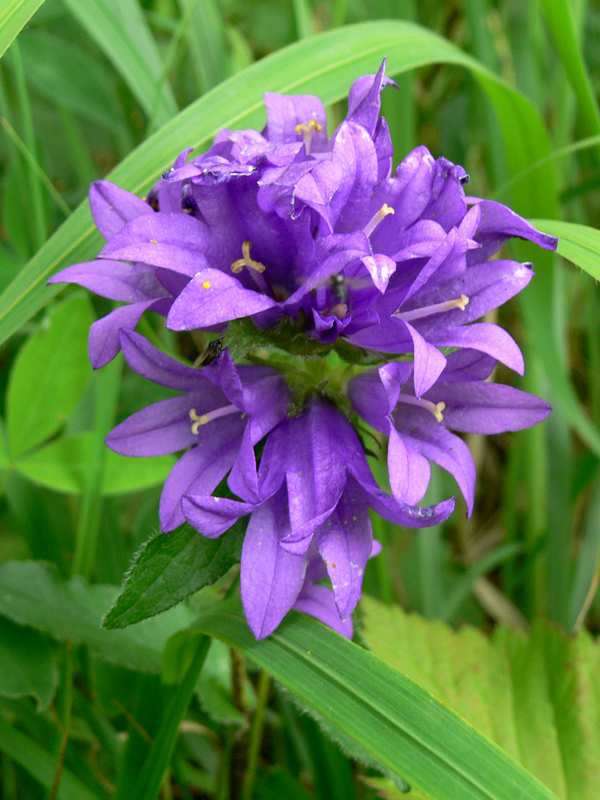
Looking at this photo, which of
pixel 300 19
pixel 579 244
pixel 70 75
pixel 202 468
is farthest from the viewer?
pixel 70 75

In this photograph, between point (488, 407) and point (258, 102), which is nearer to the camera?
point (488, 407)

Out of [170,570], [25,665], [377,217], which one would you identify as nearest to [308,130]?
[377,217]

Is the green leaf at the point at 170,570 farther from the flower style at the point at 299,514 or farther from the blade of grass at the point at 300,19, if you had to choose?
the blade of grass at the point at 300,19

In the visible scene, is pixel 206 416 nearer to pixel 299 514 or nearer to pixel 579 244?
pixel 299 514

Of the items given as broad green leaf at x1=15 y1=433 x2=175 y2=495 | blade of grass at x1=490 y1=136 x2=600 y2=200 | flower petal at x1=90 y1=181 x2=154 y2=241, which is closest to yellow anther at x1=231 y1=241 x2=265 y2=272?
flower petal at x1=90 y1=181 x2=154 y2=241

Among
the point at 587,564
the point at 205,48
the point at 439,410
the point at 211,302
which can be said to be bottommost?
the point at 587,564

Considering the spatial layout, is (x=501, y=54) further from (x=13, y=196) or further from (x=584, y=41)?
(x=13, y=196)

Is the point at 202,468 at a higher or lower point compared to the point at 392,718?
higher
